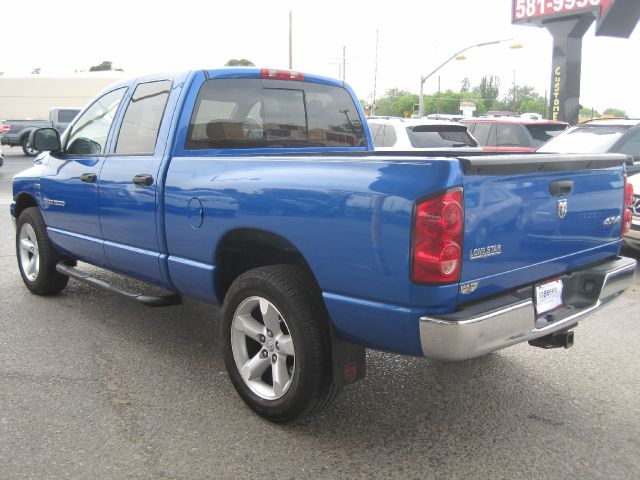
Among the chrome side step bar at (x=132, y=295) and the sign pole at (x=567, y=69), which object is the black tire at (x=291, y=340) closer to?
the chrome side step bar at (x=132, y=295)

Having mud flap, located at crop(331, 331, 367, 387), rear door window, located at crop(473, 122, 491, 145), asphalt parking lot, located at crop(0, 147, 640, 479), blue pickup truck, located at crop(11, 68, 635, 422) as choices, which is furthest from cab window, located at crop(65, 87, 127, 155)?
rear door window, located at crop(473, 122, 491, 145)

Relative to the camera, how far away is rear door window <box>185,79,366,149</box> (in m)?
4.04

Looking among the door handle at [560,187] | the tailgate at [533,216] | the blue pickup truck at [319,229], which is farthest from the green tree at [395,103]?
the door handle at [560,187]

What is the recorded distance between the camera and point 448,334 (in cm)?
254

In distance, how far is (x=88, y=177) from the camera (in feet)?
14.9

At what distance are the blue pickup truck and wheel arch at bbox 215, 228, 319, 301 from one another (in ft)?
0.04

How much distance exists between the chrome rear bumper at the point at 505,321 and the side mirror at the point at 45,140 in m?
3.77

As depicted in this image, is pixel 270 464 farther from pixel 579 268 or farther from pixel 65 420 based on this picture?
pixel 579 268

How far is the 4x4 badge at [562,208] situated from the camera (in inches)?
120

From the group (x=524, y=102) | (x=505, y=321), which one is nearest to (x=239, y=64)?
(x=505, y=321)

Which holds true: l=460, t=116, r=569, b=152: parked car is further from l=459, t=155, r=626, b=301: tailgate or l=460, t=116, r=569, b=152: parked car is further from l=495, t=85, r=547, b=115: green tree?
l=495, t=85, r=547, b=115: green tree

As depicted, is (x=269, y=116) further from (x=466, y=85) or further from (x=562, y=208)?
(x=466, y=85)

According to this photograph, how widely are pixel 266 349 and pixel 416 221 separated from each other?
4.07 feet

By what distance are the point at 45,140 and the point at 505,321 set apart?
13.1 ft
